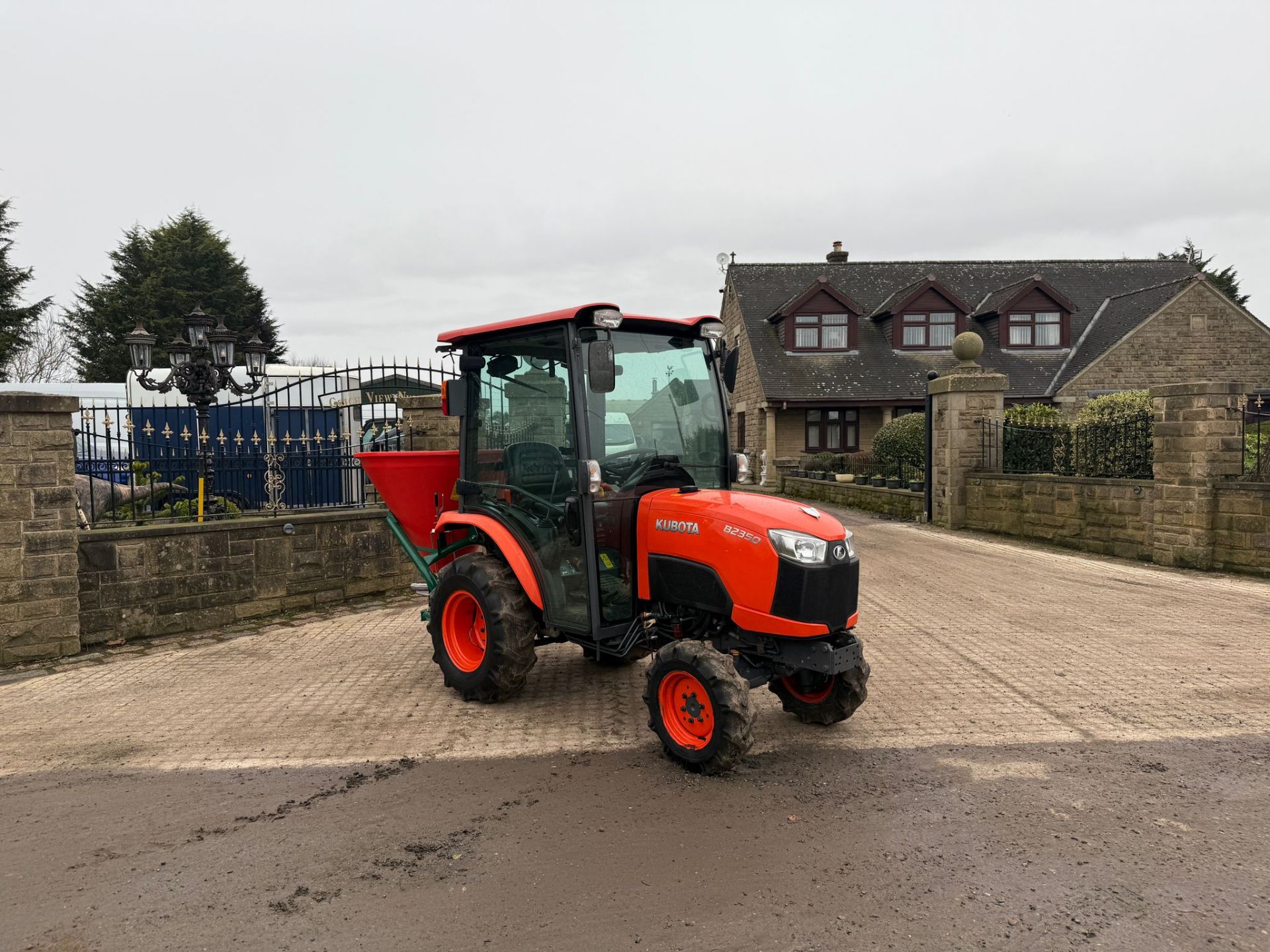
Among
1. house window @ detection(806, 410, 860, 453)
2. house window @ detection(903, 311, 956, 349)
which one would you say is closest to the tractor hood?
house window @ detection(806, 410, 860, 453)

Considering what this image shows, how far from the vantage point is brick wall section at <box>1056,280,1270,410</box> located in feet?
83.9

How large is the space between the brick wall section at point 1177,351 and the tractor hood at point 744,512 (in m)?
24.3

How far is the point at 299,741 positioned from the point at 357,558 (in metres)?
4.17

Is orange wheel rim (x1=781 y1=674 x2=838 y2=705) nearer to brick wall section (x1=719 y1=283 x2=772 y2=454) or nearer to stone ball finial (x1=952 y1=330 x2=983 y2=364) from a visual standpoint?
stone ball finial (x1=952 y1=330 x2=983 y2=364)

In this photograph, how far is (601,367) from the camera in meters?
4.43

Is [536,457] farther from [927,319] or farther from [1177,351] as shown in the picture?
[1177,351]

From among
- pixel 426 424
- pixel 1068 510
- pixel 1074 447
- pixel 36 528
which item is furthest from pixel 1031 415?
pixel 36 528

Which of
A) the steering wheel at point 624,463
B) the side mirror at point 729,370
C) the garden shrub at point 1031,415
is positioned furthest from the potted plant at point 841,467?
the steering wheel at point 624,463

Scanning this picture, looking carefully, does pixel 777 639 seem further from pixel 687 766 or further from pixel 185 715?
pixel 185 715

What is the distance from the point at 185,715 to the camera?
5.34 meters

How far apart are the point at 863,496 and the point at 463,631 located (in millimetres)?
14392

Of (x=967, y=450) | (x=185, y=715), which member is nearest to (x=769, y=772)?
(x=185, y=715)

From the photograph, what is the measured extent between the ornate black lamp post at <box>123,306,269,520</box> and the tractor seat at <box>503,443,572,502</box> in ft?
18.4

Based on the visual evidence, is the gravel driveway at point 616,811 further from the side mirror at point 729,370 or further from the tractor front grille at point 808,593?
the side mirror at point 729,370
